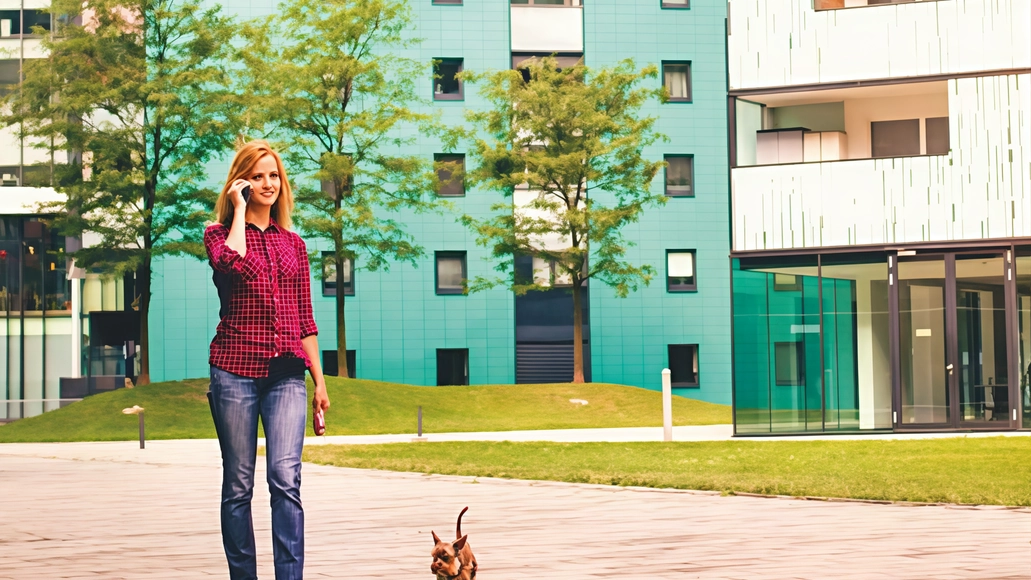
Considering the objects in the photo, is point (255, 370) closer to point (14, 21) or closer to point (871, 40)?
point (871, 40)

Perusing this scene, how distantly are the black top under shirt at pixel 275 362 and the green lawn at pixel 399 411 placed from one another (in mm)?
26987

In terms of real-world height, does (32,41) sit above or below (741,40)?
above

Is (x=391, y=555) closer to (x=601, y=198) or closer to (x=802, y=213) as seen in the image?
(x=802, y=213)

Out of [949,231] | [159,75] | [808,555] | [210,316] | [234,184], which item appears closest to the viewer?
[234,184]

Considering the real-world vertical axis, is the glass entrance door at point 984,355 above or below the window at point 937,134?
below

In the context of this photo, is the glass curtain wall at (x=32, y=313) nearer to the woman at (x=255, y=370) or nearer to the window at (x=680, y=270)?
the window at (x=680, y=270)

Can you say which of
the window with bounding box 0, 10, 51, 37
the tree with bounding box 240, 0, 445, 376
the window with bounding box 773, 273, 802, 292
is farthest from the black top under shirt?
the window with bounding box 0, 10, 51, 37

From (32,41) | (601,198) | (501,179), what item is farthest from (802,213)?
(32,41)

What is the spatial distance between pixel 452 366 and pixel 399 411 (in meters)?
11.4

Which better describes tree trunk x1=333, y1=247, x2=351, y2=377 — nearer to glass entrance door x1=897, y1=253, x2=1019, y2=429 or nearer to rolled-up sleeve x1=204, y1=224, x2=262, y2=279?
glass entrance door x1=897, y1=253, x2=1019, y2=429

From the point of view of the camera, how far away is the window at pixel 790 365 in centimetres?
2523

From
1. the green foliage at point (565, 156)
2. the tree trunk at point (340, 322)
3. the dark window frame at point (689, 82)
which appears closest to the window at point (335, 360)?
the tree trunk at point (340, 322)

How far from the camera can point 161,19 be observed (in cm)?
3878

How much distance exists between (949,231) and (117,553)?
61.9 feet
